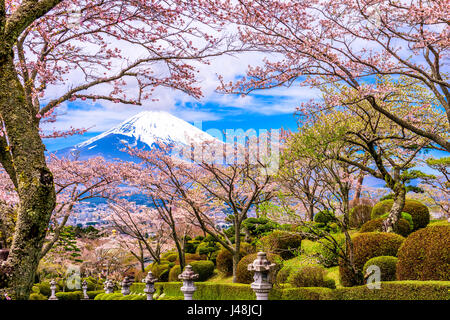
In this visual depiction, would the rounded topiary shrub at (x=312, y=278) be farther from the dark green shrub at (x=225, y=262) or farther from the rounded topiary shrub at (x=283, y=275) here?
the dark green shrub at (x=225, y=262)

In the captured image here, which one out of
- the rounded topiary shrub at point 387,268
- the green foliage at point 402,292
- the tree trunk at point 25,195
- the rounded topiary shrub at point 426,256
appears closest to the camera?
the tree trunk at point 25,195

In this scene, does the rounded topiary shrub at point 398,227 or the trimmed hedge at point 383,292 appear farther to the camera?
the rounded topiary shrub at point 398,227

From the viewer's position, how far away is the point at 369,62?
11.0 m

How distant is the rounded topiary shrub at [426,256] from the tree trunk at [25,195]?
8045 mm

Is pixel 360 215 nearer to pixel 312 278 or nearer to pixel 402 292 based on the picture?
pixel 312 278

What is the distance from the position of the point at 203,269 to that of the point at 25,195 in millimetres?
15595

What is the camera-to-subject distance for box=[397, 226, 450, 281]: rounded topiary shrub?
873cm

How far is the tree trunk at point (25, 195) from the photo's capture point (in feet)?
14.3

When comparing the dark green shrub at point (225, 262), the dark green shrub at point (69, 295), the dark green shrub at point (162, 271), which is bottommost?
the dark green shrub at point (69, 295)

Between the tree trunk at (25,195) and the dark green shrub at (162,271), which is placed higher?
the tree trunk at (25,195)

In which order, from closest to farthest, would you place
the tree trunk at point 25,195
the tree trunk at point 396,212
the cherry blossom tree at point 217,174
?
the tree trunk at point 25,195
the tree trunk at point 396,212
the cherry blossom tree at point 217,174

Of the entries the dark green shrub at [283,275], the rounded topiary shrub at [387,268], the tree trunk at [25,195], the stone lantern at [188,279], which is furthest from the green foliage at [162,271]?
the tree trunk at [25,195]
